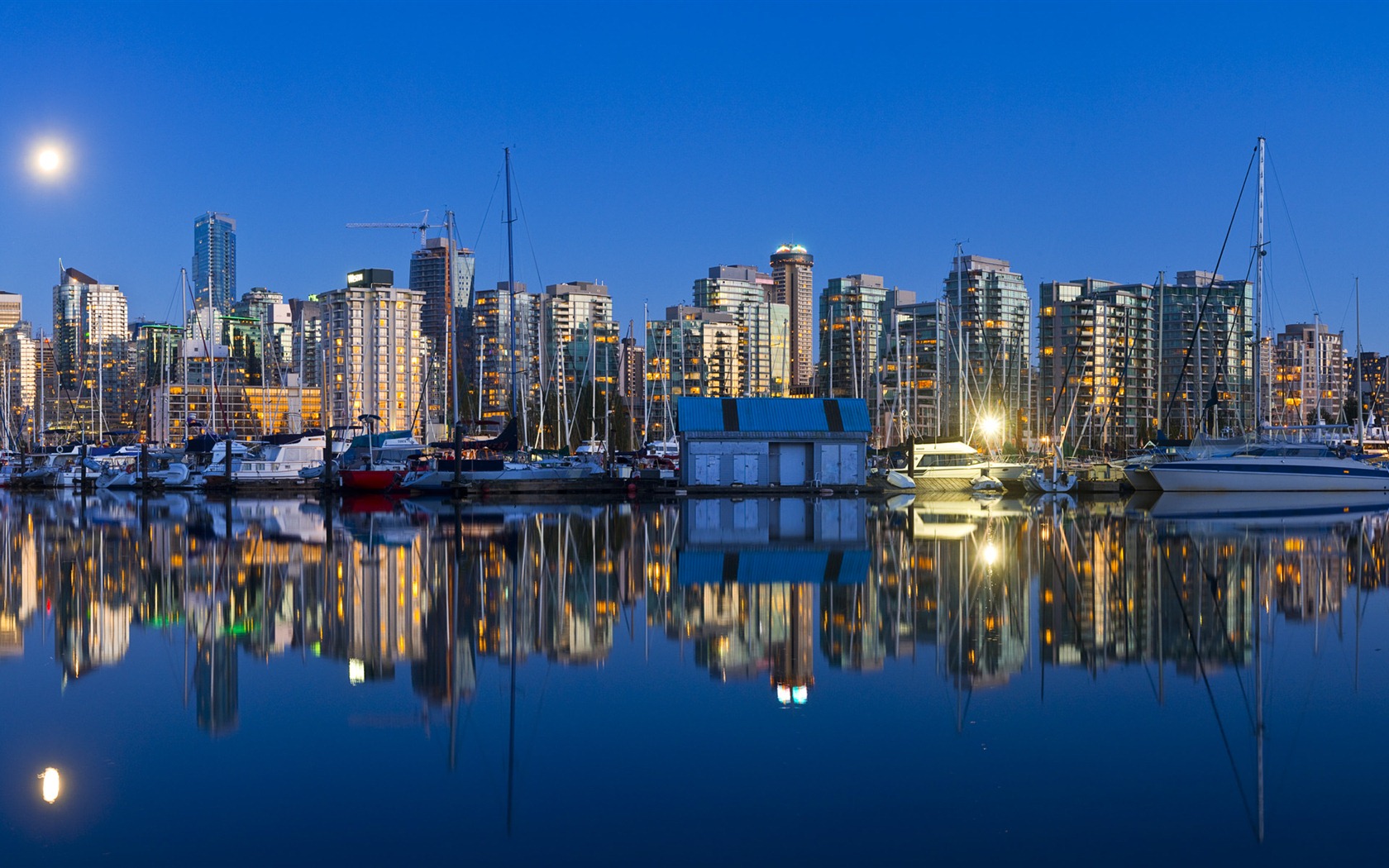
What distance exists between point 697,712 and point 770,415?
49.2m

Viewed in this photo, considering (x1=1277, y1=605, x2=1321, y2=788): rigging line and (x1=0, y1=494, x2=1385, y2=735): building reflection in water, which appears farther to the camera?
(x1=0, y1=494, x2=1385, y2=735): building reflection in water

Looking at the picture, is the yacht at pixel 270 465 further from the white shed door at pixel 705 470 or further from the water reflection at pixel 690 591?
the water reflection at pixel 690 591

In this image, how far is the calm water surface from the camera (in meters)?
9.12

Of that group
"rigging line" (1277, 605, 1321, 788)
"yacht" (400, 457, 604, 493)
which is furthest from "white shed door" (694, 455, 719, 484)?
"rigging line" (1277, 605, 1321, 788)

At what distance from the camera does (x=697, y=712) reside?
42.3ft

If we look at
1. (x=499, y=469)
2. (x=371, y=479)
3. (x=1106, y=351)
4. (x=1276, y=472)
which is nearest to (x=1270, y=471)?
(x=1276, y=472)

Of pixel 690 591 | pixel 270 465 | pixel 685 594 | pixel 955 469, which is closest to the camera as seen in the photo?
pixel 685 594

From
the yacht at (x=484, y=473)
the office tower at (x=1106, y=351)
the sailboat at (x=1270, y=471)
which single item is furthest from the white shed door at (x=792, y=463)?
the office tower at (x=1106, y=351)

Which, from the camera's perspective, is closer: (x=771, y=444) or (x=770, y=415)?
(x=771, y=444)

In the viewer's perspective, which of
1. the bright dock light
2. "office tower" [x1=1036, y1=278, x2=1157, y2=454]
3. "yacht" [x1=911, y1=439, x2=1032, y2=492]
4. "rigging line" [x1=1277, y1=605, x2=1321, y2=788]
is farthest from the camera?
"office tower" [x1=1036, y1=278, x2=1157, y2=454]

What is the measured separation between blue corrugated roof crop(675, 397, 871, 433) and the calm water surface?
109ft

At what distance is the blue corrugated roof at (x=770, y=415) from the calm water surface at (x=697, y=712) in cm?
3324

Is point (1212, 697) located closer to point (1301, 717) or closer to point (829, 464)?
point (1301, 717)

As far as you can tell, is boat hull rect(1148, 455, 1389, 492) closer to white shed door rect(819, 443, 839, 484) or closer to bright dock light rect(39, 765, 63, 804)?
white shed door rect(819, 443, 839, 484)
